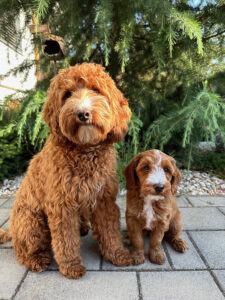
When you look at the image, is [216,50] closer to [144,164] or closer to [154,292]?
[144,164]

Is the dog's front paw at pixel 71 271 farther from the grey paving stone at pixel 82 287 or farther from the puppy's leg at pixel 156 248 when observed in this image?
the puppy's leg at pixel 156 248

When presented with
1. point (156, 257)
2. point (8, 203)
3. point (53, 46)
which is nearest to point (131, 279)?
point (156, 257)

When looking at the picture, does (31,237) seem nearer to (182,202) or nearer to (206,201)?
(182,202)

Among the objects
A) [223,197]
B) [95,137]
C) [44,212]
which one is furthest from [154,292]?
[223,197]

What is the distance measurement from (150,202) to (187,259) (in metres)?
0.72

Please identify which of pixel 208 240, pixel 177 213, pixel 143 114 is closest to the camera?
pixel 177 213

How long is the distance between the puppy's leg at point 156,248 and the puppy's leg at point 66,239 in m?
0.68

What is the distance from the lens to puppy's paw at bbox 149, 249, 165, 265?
215 centimetres

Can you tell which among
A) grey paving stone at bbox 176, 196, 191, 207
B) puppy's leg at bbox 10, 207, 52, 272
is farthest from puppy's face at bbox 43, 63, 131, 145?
grey paving stone at bbox 176, 196, 191, 207

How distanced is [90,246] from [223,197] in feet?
8.38

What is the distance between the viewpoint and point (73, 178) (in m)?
1.89

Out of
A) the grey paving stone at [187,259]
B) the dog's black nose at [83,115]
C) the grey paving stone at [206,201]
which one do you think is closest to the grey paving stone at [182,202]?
the grey paving stone at [206,201]

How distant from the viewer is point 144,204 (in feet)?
7.14

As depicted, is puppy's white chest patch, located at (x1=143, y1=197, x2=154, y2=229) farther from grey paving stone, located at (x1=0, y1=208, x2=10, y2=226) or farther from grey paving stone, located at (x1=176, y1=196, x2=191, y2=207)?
grey paving stone, located at (x1=0, y1=208, x2=10, y2=226)
